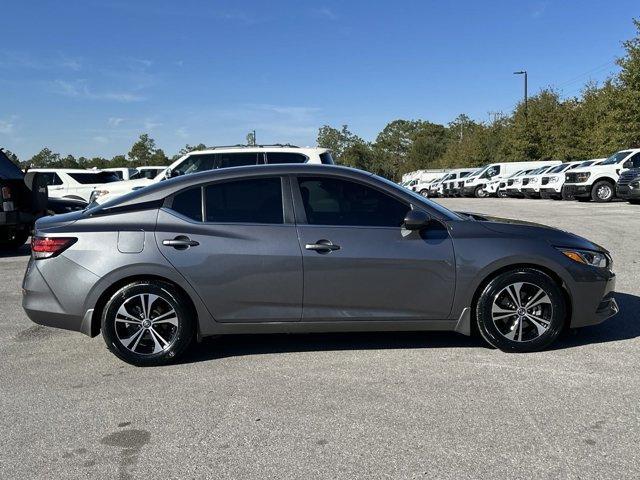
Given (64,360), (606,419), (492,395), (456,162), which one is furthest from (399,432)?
(456,162)

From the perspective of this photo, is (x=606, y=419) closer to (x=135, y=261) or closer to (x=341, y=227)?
(x=341, y=227)

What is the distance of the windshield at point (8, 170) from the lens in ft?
34.3

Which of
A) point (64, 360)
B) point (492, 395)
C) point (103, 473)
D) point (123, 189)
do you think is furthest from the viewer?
point (123, 189)

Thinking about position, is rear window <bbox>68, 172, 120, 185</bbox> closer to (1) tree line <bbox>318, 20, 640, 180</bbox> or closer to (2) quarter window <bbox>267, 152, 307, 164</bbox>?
(2) quarter window <bbox>267, 152, 307, 164</bbox>

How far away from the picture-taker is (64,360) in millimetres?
4930

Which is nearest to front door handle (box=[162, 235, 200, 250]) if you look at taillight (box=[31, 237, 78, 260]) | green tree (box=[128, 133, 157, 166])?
taillight (box=[31, 237, 78, 260])

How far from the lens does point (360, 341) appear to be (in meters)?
5.23

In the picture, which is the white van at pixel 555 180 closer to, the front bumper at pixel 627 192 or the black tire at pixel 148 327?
the front bumper at pixel 627 192

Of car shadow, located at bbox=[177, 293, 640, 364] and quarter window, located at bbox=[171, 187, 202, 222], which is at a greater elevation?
quarter window, located at bbox=[171, 187, 202, 222]

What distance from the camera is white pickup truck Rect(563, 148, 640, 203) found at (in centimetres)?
2138

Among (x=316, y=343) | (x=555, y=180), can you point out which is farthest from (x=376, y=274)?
(x=555, y=180)

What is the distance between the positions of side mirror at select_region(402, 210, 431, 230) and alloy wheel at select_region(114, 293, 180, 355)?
196 centimetres

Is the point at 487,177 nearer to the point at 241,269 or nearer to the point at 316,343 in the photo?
the point at 316,343

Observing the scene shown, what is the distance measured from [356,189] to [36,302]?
8.97 ft
